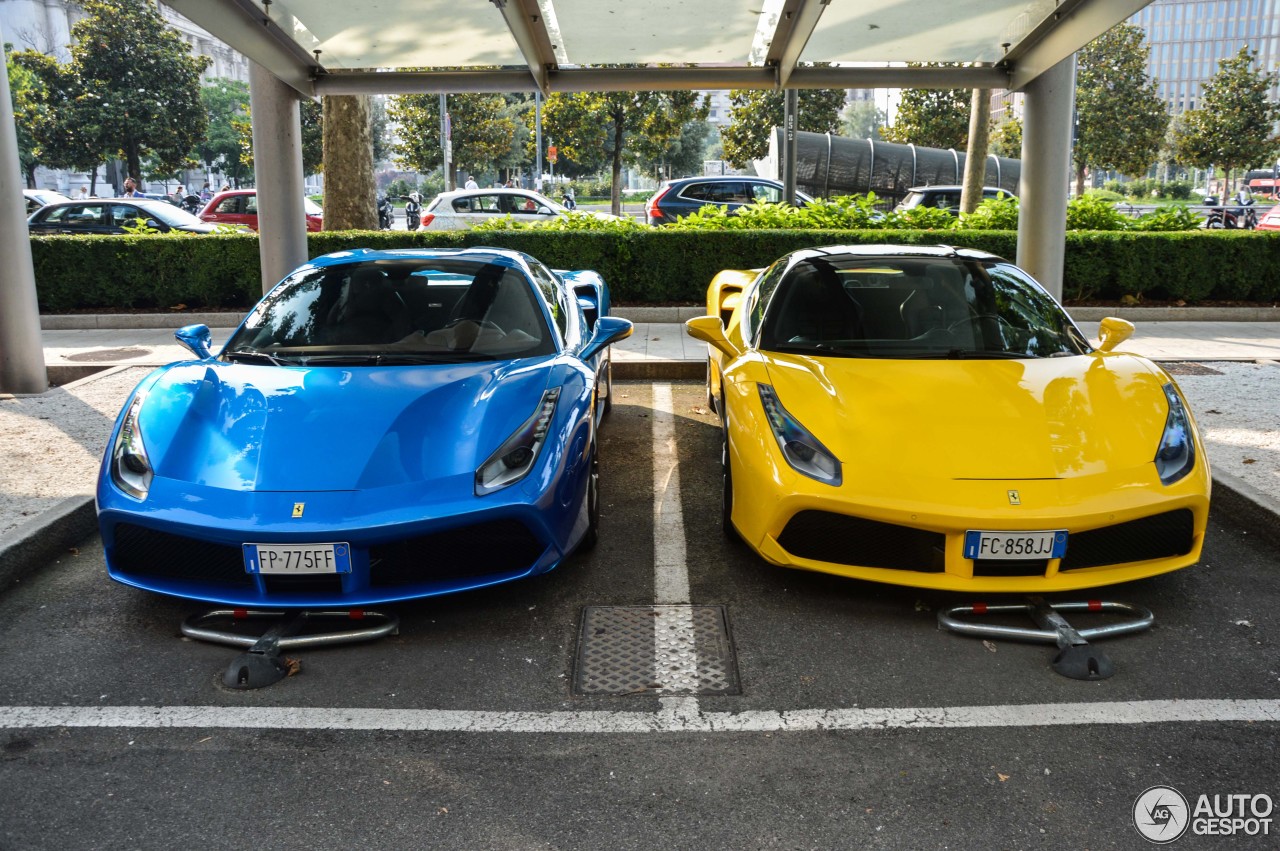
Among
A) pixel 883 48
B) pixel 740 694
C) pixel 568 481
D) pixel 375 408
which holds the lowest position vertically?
pixel 740 694

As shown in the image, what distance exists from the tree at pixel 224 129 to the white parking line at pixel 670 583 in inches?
2500

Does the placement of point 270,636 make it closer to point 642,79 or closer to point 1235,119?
point 642,79

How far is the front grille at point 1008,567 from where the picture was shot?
149 inches

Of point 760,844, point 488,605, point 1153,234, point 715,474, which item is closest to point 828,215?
point 1153,234

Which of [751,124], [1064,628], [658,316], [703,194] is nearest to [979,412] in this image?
[1064,628]

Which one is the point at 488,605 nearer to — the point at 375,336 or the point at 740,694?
the point at 740,694

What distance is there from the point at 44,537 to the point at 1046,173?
786cm

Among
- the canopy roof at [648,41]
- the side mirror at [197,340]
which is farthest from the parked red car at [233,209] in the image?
the side mirror at [197,340]

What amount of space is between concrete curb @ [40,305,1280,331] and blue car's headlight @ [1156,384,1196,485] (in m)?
7.59

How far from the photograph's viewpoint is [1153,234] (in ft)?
38.4

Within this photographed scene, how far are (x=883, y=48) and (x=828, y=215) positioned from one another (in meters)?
A: 4.31

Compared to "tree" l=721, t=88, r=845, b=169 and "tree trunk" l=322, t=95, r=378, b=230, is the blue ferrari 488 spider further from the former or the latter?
"tree" l=721, t=88, r=845, b=169

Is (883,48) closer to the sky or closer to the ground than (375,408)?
closer to the sky

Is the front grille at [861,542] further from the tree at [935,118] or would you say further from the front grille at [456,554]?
the tree at [935,118]
